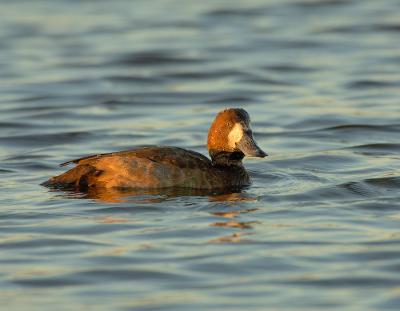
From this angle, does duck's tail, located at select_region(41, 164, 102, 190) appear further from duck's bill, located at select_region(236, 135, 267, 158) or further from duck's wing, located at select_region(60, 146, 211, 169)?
duck's bill, located at select_region(236, 135, 267, 158)

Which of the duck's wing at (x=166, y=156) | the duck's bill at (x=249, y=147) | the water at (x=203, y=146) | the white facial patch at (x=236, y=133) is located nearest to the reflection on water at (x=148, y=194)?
the water at (x=203, y=146)

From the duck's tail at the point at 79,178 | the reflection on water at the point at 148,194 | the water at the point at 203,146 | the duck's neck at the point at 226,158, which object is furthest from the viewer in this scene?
the duck's neck at the point at 226,158

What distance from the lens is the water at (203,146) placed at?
28.3 feet

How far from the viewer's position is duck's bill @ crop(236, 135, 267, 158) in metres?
11.9

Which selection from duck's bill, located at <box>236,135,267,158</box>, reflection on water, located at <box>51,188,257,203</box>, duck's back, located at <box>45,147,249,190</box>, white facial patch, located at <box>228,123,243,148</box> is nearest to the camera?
reflection on water, located at <box>51,188,257,203</box>

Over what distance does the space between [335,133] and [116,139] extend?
288cm

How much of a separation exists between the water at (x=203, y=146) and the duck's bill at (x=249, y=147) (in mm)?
436

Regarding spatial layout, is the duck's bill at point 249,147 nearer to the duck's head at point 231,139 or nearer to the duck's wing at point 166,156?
the duck's head at point 231,139

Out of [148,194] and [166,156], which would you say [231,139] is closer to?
[166,156]

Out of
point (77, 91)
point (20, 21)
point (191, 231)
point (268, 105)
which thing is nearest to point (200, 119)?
point (268, 105)

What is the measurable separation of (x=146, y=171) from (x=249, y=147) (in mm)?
1131

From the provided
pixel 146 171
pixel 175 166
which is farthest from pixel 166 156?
pixel 146 171

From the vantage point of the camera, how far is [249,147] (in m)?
11.9

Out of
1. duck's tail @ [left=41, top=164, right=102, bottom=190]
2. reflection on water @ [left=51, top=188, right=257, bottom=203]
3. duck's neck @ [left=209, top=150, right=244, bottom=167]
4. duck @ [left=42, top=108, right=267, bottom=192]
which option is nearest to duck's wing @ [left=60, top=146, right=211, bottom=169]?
duck @ [left=42, top=108, right=267, bottom=192]
